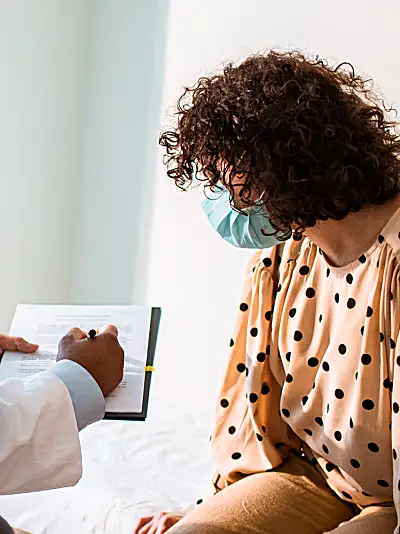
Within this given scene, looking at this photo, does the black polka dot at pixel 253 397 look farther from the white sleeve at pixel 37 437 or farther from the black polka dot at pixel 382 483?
the white sleeve at pixel 37 437

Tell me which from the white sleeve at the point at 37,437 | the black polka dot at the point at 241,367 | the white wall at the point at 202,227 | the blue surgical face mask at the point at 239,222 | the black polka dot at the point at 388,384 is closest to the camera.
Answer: the white sleeve at the point at 37,437

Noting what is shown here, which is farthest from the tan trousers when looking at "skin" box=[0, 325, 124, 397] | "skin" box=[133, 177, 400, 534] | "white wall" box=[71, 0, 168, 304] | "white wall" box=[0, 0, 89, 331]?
"white wall" box=[0, 0, 89, 331]

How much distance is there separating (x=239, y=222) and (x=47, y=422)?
0.43 metres

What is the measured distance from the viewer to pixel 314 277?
1.14m

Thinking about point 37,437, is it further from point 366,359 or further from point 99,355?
point 366,359

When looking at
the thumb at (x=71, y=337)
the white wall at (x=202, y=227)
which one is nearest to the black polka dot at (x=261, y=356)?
the thumb at (x=71, y=337)

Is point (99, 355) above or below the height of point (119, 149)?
below

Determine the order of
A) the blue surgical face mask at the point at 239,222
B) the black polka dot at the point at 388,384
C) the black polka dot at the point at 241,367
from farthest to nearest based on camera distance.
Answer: the black polka dot at the point at 241,367 < the blue surgical face mask at the point at 239,222 < the black polka dot at the point at 388,384

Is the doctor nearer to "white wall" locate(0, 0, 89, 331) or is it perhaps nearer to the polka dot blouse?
the polka dot blouse

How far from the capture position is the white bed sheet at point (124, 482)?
3.88 ft

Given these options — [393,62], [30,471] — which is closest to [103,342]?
[30,471]

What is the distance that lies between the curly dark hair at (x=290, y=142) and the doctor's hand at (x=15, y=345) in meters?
0.39

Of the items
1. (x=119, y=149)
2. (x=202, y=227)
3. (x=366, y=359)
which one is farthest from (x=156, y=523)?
(x=119, y=149)

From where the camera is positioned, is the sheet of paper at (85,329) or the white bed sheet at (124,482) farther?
the white bed sheet at (124,482)
